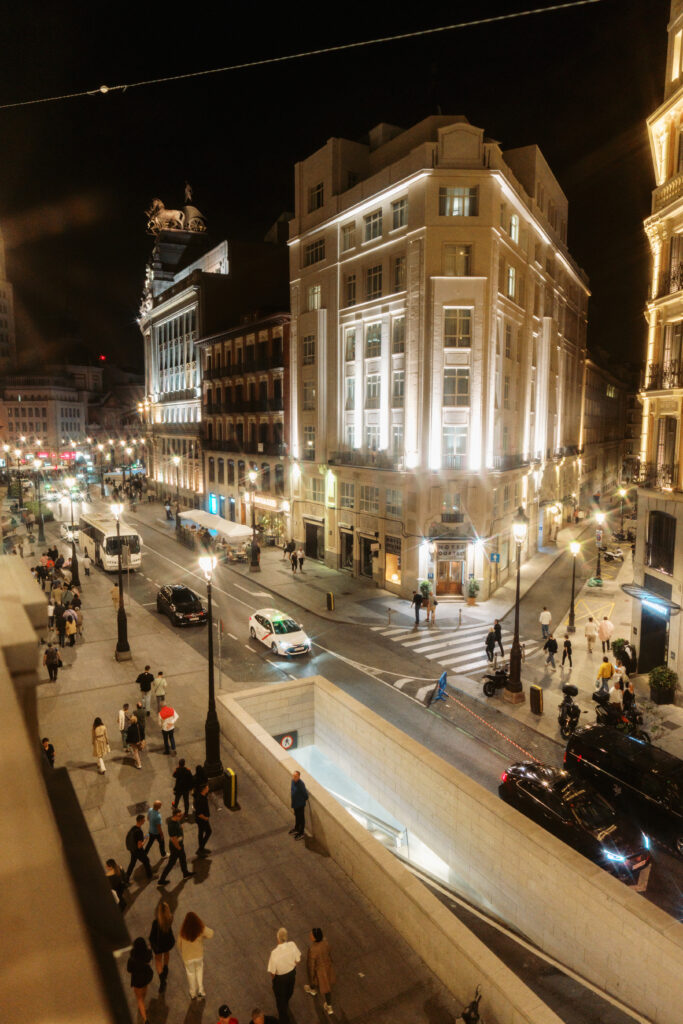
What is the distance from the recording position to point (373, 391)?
35469 millimetres

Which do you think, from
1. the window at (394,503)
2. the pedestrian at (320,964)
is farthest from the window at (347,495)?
the pedestrian at (320,964)

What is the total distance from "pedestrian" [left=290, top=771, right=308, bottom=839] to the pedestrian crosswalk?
10.9 m

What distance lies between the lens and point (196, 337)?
205 feet

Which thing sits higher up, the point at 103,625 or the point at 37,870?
the point at 37,870

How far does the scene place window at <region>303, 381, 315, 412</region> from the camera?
40.7 metres

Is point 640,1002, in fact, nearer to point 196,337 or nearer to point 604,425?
point 196,337

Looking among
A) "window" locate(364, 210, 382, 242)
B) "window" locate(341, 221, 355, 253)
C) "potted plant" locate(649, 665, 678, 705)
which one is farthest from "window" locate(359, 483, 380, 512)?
"potted plant" locate(649, 665, 678, 705)

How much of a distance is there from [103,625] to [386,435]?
55.7 feet

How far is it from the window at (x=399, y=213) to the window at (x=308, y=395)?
1099cm

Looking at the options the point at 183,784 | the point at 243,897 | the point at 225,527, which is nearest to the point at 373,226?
the point at 225,527

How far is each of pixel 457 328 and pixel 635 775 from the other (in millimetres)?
22833

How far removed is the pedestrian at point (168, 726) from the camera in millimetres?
15586

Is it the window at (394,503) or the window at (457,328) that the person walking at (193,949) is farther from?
the window at (457,328)

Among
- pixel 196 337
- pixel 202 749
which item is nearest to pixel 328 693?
pixel 202 749
